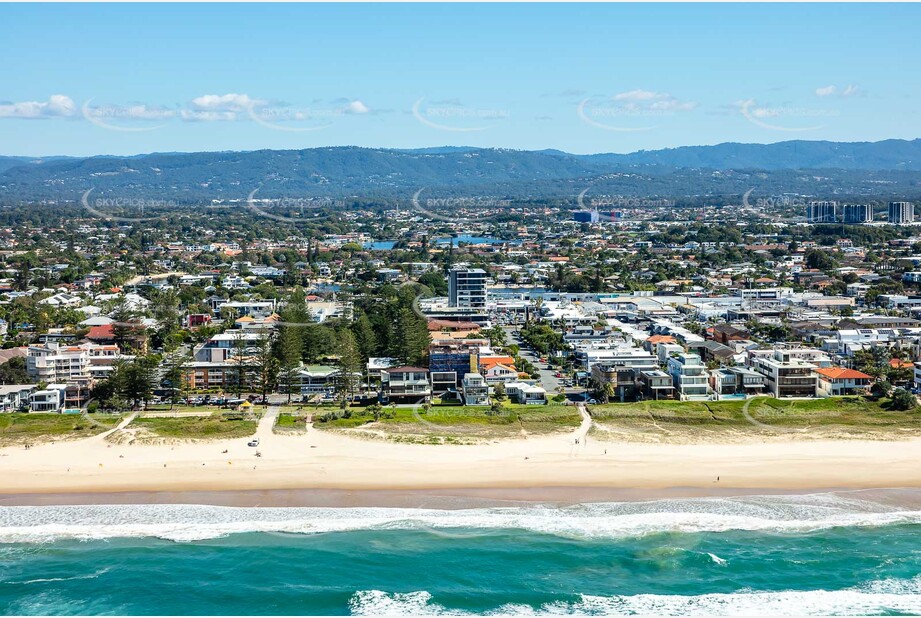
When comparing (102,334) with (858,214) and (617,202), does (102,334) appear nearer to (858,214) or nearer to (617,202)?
(858,214)

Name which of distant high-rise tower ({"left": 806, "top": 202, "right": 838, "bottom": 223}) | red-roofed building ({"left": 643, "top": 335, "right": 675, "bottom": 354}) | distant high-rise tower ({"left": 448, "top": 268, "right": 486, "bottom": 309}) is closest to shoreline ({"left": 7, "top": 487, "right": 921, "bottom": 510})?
red-roofed building ({"left": 643, "top": 335, "right": 675, "bottom": 354})

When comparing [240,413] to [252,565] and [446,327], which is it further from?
[446,327]

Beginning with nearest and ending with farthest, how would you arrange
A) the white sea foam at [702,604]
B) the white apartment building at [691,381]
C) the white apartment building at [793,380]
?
the white sea foam at [702,604], the white apartment building at [691,381], the white apartment building at [793,380]

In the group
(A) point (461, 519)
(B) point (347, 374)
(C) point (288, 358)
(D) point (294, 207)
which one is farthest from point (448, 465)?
(D) point (294, 207)

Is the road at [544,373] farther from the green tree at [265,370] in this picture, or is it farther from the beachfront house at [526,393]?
the green tree at [265,370]

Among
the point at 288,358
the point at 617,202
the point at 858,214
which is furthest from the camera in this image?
the point at 617,202

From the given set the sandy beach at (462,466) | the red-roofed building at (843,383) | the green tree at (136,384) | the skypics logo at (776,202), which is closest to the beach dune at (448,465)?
the sandy beach at (462,466)
